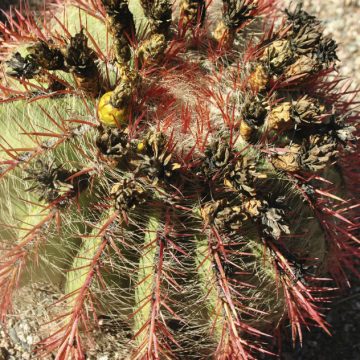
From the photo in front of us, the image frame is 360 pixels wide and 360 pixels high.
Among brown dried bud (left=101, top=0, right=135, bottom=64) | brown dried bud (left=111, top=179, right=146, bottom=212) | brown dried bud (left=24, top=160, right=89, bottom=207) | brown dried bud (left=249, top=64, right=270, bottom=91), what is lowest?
brown dried bud (left=111, top=179, right=146, bottom=212)

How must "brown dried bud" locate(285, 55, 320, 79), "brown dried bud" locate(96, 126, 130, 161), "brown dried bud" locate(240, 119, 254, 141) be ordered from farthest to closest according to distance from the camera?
"brown dried bud" locate(285, 55, 320, 79) → "brown dried bud" locate(240, 119, 254, 141) → "brown dried bud" locate(96, 126, 130, 161)

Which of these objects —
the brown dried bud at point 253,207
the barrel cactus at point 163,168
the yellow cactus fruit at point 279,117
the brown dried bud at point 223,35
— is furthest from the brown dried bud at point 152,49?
the brown dried bud at point 253,207

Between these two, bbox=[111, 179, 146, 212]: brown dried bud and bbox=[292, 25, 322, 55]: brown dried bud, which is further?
bbox=[292, 25, 322, 55]: brown dried bud

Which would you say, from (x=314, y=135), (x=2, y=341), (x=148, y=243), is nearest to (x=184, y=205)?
(x=148, y=243)

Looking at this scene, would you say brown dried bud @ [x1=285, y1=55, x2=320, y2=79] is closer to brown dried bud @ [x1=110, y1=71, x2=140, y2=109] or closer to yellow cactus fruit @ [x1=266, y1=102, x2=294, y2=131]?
yellow cactus fruit @ [x1=266, y1=102, x2=294, y2=131]

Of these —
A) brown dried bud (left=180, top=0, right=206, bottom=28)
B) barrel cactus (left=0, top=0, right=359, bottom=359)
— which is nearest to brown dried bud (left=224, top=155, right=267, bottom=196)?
barrel cactus (left=0, top=0, right=359, bottom=359)

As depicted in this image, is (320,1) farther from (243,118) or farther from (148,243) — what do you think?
(148,243)

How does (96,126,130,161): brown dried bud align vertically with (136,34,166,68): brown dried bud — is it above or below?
below

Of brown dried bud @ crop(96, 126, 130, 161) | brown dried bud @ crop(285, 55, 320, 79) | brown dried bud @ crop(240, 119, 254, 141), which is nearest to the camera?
brown dried bud @ crop(96, 126, 130, 161)
